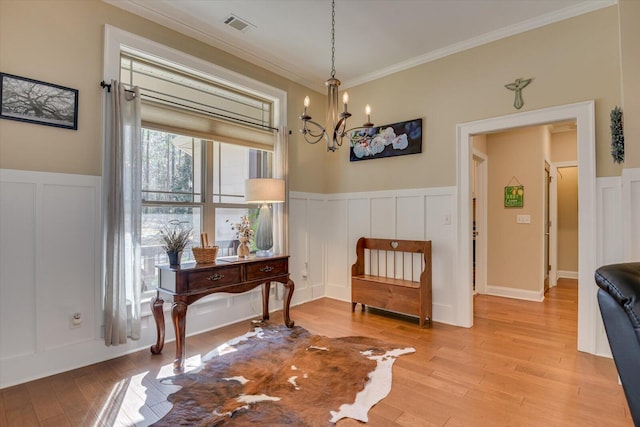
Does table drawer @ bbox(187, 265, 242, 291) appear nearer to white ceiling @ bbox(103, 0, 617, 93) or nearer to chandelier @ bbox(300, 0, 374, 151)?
chandelier @ bbox(300, 0, 374, 151)

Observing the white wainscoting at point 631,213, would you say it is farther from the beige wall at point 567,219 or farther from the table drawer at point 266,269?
the beige wall at point 567,219

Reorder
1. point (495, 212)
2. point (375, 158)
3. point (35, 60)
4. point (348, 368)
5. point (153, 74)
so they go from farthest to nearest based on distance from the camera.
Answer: point (495, 212) < point (375, 158) < point (153, 74) < point (348, 368) < point (35, 60)

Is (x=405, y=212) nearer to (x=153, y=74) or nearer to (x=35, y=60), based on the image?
(x=153, y=74)

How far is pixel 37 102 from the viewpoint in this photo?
235 cm

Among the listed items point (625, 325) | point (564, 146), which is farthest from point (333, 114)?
point (564, 146)

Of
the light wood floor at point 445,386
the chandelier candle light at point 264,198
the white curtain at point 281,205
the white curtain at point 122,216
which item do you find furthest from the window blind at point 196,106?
the light wood floor at point 445,386

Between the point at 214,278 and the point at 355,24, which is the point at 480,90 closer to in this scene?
the point at 355,24

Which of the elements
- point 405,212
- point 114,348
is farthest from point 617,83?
point 114,348

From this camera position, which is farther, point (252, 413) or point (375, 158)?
point (375, 158)

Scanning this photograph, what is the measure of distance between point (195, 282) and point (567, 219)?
675cm

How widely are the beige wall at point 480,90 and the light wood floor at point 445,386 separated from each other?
1605 mm

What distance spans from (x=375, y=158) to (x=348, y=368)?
8.51 ft

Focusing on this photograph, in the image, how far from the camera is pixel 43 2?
2.38 m

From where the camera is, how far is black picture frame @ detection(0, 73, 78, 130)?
7.34 feet
